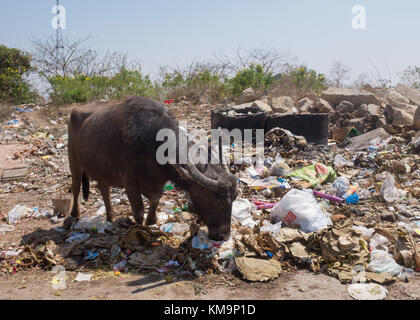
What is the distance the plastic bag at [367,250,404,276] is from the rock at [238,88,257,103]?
10.1 metres

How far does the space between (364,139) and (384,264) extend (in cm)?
584

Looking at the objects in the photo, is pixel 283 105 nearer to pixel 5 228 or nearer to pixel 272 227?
pixel 272 227

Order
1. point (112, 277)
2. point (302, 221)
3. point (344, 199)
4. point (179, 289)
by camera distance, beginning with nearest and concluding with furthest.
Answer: point (179, 289) → point (112, 277) → point (302, 221) → point (344, 199)

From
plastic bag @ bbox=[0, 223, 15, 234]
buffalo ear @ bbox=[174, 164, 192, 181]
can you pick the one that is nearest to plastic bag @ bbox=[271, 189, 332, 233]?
buffalo ear @ bbox=[174, 164, 192, 181]

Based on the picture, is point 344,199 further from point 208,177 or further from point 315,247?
point 208,177

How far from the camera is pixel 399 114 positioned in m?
10.0

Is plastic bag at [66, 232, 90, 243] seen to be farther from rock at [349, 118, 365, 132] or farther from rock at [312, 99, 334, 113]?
rock at [312, 99, 334, 113]

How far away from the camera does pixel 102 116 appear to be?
4762 millimetres

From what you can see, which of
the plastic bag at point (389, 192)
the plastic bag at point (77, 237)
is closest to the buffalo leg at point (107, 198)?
the plastic bag at point (77, 237)

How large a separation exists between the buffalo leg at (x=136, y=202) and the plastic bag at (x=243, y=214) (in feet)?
4.27

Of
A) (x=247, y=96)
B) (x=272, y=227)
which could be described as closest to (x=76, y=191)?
(x=272, y=227)

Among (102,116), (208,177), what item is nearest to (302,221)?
(208,177)

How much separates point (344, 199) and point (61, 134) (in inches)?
355

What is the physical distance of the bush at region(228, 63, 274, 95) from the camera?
15.1 metres
